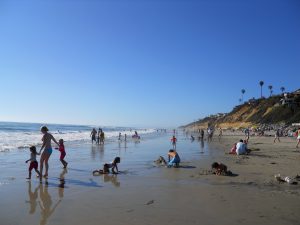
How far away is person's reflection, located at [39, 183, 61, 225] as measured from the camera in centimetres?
650

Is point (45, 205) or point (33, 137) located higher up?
point (33, 137)

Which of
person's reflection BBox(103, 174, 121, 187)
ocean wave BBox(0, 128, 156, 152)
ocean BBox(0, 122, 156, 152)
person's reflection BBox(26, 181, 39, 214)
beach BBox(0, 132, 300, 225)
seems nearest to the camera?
beach BBox(0, 132, 300, 225)

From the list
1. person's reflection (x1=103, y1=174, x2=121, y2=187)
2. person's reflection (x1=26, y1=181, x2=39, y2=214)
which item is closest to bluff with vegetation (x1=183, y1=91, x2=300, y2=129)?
person's reflection (x1=103, y1=174, x2=121, y2=187)

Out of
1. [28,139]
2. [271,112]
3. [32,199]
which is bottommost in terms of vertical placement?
[32,199]

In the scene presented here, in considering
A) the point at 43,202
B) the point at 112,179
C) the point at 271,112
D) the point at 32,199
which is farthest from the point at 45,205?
the point at 271,112

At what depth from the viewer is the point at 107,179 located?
1111 centimetres

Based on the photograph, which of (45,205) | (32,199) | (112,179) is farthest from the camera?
(112,179)

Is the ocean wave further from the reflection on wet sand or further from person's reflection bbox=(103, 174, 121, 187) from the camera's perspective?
the reflection on wet sand

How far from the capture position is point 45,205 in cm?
748

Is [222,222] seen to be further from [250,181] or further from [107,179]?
[107,179]

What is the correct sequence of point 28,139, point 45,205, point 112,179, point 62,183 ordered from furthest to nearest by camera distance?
point 28,139 → point 112,179 → point 62,183 → point 45,205

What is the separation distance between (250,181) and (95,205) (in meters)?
5.56

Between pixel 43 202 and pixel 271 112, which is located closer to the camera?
pixel 43 202

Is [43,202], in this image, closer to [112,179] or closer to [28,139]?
[112,179]
